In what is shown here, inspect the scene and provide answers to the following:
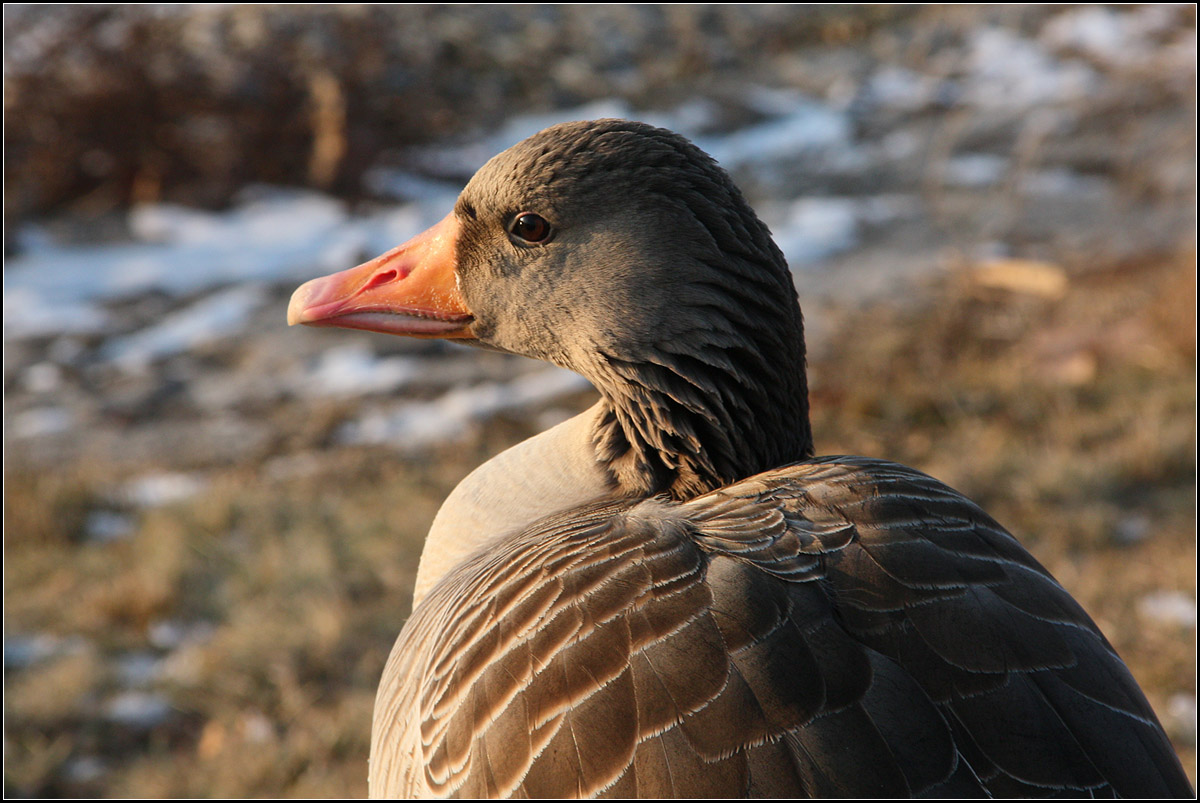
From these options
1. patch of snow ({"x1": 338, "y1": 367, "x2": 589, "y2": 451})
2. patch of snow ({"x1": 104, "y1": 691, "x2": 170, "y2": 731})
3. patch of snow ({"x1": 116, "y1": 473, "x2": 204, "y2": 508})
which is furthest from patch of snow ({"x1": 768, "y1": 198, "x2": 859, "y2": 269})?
patch of snow ({"x1": 104, "y1": 691, "x2": 170, "y2": 731})

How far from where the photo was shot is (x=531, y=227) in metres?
2.31

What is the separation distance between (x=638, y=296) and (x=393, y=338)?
6.15 m

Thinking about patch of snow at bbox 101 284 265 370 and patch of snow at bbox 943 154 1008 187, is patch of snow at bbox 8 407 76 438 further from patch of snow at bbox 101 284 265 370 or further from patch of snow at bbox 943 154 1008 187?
patch of snow at bbox 943 154 1008 187

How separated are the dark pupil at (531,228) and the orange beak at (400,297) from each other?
8.2 inches

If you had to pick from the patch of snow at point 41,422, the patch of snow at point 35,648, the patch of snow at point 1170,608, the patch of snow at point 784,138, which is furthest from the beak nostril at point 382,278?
A: the patch of snow at point 784,138

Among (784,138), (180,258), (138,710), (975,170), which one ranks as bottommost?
(138,710)

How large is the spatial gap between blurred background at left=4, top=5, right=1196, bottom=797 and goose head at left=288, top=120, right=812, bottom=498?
6.68ft

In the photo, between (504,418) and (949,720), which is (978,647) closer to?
(949,720)

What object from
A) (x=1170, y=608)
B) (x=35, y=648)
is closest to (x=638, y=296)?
(x=1170, y=608)

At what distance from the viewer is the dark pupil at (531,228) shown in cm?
230

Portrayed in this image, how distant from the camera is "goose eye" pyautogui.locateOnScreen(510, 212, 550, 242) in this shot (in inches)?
90.4

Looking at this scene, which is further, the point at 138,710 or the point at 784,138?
the point at 784,138

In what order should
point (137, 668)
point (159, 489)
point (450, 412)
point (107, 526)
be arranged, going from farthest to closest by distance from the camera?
1. point (450, 412)
2. point (159, 489)
3. point (107, 526)
4. point (137, 668)

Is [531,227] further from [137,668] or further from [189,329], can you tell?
[189,329]
